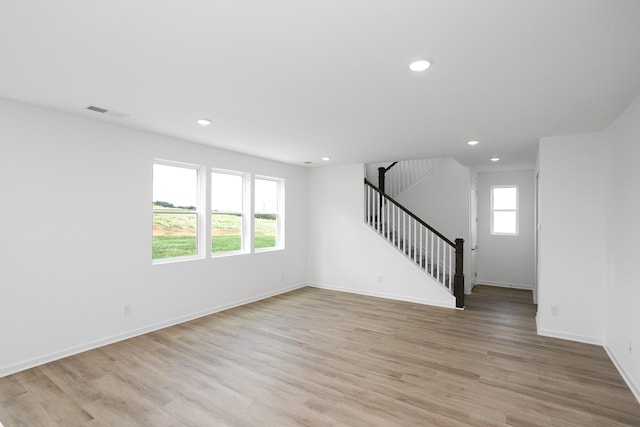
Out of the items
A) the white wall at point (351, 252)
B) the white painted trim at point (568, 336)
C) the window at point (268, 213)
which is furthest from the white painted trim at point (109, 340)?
the white painted trim at point (568, 336)

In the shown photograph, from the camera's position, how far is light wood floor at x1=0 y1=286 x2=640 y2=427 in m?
2.34

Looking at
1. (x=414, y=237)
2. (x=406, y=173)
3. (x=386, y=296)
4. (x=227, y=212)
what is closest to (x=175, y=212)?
(x=227, y=212)

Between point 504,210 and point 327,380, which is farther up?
point 504,210

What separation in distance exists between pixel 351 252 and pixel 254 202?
7.09 feet

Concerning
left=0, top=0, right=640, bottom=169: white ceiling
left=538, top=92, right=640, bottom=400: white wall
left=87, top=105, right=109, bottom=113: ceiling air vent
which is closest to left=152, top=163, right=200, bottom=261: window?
left=0, top=0, right=640, bottom=169: white ceiling

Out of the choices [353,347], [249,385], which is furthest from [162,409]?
[353,347]

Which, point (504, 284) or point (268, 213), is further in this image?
point (504, 284)

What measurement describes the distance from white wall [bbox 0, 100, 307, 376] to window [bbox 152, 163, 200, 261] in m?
0.21

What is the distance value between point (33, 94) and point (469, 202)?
6670 mm

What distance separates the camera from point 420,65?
2.16 meters

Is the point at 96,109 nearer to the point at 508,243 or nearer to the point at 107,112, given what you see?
the point at 107,112

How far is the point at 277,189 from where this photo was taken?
637 cm

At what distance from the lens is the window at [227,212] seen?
199 inches

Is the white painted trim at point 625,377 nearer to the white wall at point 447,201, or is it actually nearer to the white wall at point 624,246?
the white wall at point 624,246
